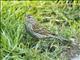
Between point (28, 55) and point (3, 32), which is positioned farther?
point (3, 32)

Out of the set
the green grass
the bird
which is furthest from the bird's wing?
the green grass

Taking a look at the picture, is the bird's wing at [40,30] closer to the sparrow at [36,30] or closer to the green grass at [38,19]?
the sparrow at [36,30]

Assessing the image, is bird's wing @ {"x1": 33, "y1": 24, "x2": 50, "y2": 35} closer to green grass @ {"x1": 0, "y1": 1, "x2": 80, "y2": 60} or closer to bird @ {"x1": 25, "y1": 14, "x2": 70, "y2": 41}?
bird @ {"x1": 25, "y1": 14, "x2": 70, "y2": 41}

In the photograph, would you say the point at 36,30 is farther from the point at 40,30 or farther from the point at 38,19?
the point at 38,19

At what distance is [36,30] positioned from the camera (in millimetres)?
5633

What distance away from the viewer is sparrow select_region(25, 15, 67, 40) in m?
5.56

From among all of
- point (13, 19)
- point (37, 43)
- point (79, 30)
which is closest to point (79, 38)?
point (79, 30)

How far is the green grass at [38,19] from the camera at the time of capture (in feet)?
17.0

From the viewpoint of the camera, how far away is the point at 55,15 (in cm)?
646

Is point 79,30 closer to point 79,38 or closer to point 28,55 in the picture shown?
point 79,38

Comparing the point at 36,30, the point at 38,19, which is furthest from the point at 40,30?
the point at 38,19

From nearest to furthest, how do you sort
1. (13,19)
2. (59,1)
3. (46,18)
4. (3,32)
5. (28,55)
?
(28,55) < (3,32) < (13,19) < (46,18) < (59,1)

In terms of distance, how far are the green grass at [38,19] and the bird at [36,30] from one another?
0.08 meters

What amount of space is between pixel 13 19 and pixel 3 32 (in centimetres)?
47
